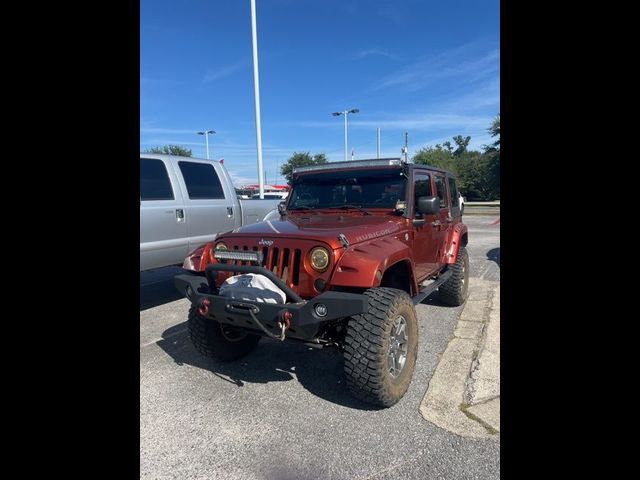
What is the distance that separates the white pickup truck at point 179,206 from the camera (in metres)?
5.29

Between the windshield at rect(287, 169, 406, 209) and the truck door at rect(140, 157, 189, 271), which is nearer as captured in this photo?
the windshield at rect(287, 169, 406, 209)

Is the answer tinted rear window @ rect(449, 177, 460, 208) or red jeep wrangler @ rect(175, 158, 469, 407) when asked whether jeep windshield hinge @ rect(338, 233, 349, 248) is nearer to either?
red jeep wrangler @ rect(175, 158, 469, 407)

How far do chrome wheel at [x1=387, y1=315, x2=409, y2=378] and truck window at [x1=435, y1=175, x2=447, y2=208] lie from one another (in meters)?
2.31

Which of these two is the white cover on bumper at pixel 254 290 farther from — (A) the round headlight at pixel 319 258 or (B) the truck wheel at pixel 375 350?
(B) the truck wheel at pixel 375 350

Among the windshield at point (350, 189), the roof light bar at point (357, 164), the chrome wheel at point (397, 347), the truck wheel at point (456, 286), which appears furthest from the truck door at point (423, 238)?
the chrome wheel at point (397, 347)

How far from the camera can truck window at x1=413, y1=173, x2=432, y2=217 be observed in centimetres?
412

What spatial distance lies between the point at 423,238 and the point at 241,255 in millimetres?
2056

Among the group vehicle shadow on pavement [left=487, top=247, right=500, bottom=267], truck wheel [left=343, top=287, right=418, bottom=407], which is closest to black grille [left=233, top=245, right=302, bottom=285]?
truck wheel [left=343, top=287, right=418, bottom=407]

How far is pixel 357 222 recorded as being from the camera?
3623mm

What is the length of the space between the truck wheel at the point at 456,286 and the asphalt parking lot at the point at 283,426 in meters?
1.30

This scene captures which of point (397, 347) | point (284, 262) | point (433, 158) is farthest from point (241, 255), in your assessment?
point (433, 158)

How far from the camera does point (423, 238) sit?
13.8 feet
